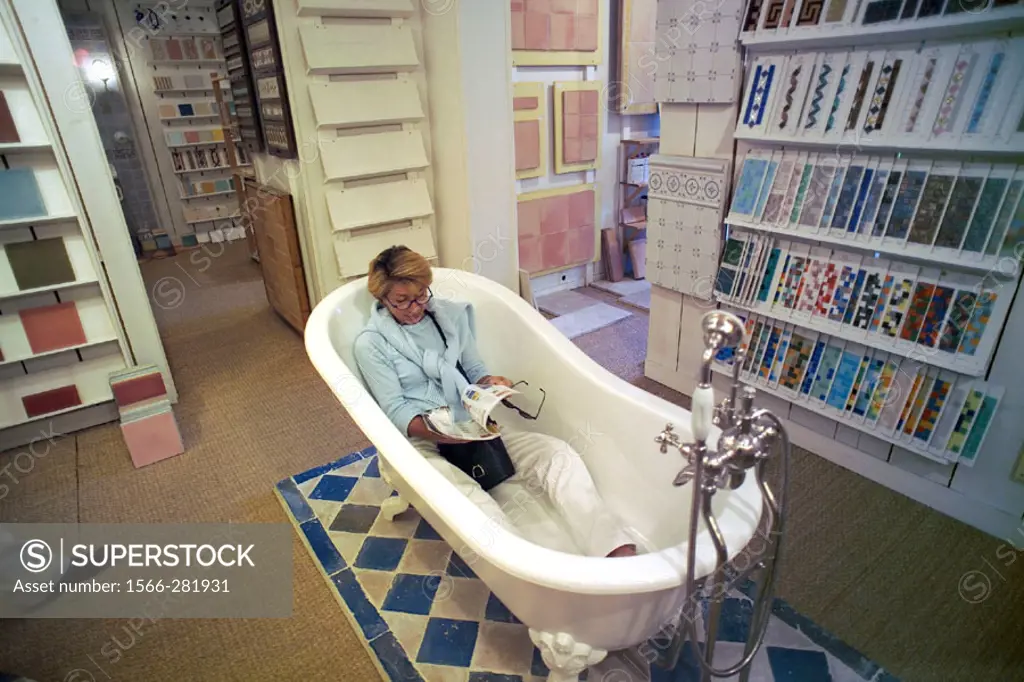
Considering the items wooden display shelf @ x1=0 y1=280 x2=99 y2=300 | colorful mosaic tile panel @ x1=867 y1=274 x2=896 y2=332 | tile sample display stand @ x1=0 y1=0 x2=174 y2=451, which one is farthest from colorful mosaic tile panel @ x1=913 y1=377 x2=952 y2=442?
wooden display shelf @ x1=0 y1=280 x2=99 y2=300

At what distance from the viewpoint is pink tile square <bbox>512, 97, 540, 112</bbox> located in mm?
3609

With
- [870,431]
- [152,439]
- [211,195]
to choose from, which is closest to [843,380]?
[870,431]

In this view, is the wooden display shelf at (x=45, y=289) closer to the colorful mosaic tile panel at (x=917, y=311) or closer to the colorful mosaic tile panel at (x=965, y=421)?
the colorful mosaic tile panel at (x=917, y=311)

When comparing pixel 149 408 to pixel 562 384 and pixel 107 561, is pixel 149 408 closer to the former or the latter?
pixel 107 561

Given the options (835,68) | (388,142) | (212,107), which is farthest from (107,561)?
(212,107)

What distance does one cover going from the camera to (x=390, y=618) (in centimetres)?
171

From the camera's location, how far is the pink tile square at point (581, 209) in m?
4.10

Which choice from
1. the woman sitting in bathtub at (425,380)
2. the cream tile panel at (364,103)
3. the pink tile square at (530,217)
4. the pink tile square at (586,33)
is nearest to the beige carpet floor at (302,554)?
the woman sitting in bathtub at (425,380)

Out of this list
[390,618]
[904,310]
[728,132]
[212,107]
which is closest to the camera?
[390,618]

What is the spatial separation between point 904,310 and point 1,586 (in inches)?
120

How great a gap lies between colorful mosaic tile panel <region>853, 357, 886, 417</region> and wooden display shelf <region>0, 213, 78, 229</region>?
3145 mm

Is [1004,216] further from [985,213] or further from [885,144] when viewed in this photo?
Result: [885,144]

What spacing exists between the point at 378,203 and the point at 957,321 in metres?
2.52

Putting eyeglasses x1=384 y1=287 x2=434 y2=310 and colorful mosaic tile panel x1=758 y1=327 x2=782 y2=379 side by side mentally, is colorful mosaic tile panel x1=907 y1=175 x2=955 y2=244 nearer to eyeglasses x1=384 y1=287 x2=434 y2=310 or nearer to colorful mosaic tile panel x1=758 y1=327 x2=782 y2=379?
colorful mosaic tile panel x1=758 y1=327 x2=782 y2=379
